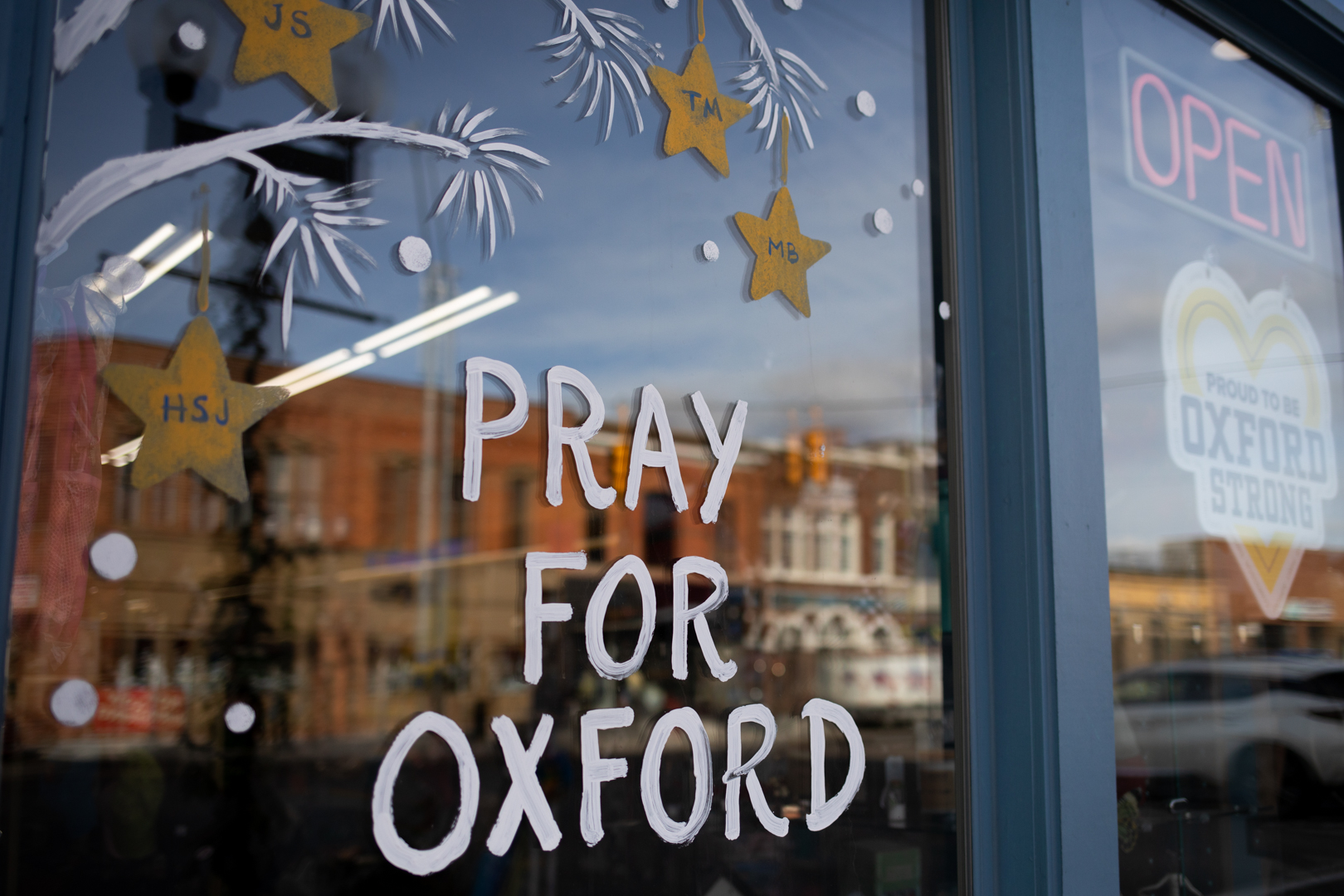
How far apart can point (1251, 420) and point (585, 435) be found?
181cm

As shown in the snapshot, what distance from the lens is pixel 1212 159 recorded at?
2.48m

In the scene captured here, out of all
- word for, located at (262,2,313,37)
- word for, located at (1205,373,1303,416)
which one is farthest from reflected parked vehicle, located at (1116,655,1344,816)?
word for, located at (262,2,313,37)

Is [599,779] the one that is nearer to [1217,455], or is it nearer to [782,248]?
[782,248]

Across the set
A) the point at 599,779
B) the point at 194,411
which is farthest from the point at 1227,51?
the point at 194,411

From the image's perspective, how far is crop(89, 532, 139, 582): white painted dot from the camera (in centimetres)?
106

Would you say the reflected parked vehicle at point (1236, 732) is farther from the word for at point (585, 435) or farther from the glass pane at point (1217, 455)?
the word for at point (585, 435)

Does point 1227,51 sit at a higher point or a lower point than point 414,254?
higher

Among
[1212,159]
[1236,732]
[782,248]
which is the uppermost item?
[1212,159]

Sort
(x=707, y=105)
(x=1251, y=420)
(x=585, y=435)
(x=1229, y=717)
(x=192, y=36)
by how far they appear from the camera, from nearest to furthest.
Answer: (x=192, y=36) < (x=585, y=435) < (x=707, y=105) < (x=1229, y=717) < (x=1251, y=420)

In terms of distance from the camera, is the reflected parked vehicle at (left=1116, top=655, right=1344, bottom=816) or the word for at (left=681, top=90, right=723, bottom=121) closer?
the word for at (left=681, top=90, right=723, bottom=121)

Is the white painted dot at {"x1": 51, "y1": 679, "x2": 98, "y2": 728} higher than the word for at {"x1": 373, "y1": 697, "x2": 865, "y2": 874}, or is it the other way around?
the white painted dot at {"x1": 51, "y1": 679, "x2": 98, "y2": 728}

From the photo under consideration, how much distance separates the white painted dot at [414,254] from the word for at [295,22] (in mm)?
268

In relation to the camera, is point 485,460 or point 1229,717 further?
point 1229,717

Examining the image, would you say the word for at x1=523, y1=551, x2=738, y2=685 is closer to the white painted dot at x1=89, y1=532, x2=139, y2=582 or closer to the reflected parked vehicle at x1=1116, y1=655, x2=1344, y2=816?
the white painted dot at x1=89, y1=532, x2=139, y2=582
